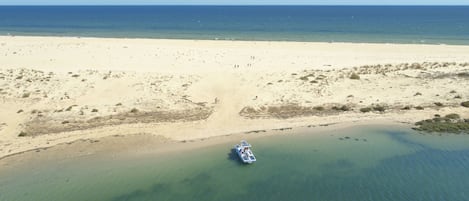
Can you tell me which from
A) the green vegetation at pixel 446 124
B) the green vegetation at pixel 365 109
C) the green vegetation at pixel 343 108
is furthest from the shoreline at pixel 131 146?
the green vegetation at pixel 343 108

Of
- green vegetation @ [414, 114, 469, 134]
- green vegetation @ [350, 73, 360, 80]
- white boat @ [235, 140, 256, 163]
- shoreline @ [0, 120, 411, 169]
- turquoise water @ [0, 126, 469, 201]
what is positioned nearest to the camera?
turquoise water @ [0, 126, 469, 201]

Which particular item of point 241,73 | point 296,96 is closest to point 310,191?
point 296,96

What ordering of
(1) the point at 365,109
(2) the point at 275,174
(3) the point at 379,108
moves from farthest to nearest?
(3) the point at 379,108 < (1) the point at 365,109 < (2) the point at 275,174

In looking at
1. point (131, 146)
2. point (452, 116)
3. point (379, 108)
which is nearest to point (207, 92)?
point (131, 146)

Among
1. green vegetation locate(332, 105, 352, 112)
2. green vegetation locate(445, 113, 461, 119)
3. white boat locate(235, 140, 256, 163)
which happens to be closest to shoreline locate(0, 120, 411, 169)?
white boat locate(235, 140, 256, 163)

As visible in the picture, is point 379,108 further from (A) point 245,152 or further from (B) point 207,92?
(B) point 207,92

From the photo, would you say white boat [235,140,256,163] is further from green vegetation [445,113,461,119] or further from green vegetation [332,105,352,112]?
green vegetation [445,113,461,119]
